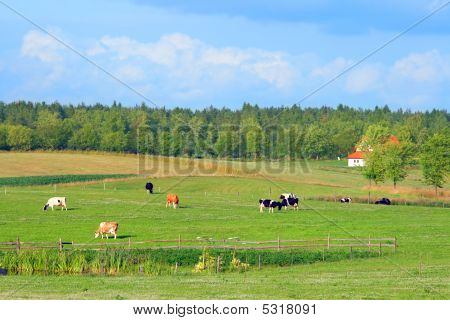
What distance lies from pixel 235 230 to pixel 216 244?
700 centimetres

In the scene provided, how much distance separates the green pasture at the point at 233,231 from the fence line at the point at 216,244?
137 centimetres

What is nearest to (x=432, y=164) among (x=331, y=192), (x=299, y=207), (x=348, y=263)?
(x=331, y=192)

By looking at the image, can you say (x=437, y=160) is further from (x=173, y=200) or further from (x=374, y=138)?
(x=173, y=200)

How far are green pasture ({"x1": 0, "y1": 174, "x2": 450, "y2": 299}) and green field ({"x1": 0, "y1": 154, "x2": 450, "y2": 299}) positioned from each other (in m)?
0.06

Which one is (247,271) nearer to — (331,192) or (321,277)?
(321,277)

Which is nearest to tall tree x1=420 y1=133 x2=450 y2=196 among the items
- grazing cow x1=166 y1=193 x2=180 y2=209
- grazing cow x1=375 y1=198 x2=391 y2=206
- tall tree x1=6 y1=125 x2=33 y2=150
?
grazing cow x1=375 y1=198 x2=391 y2=206

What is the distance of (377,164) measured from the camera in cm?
A: 9550

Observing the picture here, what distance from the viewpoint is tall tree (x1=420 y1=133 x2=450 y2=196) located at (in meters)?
91.4

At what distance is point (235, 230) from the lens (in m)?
52.2

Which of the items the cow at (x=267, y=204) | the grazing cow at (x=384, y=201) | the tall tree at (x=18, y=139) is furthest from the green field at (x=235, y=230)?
the tall tree at (x=18, y=139)

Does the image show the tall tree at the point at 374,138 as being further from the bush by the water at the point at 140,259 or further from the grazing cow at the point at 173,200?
the bush by the water at the point at 140,259

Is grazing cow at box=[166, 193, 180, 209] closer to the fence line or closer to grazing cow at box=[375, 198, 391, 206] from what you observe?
the fence line

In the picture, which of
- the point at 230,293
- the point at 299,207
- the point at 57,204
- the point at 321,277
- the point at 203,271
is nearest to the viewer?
the point at 230,293

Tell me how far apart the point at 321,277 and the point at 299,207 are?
36.5 meters
